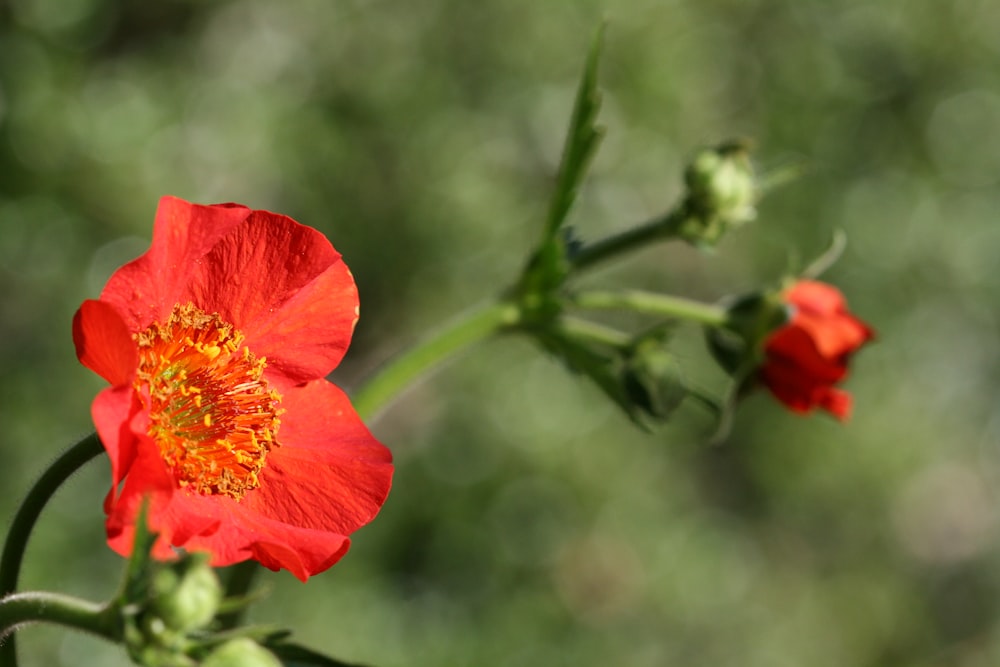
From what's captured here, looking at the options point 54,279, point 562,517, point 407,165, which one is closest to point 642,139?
point 407,165

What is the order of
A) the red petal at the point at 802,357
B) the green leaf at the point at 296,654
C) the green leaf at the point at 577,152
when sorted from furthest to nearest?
1. the red petal at the point at 802,357
2. the green leaf at the point at 577,152
3. the green leaf at the point at 296,654

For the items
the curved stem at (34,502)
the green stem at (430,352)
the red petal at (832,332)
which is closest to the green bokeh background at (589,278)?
the green stem at (430,352)

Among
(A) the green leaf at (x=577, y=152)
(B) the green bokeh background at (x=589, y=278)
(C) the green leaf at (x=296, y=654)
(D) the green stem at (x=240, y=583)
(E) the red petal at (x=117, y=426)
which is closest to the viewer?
(E) the red petal at (x=117, y=426)

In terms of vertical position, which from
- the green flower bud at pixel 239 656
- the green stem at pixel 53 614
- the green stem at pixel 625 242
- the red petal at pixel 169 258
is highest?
the red petal at pixel 169 258

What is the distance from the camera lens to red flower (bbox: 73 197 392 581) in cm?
92

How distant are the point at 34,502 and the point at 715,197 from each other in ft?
2.73

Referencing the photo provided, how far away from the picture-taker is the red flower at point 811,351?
4.45ft

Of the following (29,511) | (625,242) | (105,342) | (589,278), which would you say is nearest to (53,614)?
(29,511)

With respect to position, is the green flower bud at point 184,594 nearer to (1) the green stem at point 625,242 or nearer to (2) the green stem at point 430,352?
(2) the green stem at point 430,352

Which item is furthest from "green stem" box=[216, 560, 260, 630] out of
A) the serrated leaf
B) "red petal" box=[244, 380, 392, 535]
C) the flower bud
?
the flower bud

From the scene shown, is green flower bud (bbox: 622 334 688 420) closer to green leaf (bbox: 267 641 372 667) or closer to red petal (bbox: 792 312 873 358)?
red petal (bbox: 792 312 873 358)

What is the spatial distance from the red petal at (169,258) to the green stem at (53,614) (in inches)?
9.4

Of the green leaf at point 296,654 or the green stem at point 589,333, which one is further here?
the green stem at point 589,333

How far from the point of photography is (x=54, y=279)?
3.44 meters
